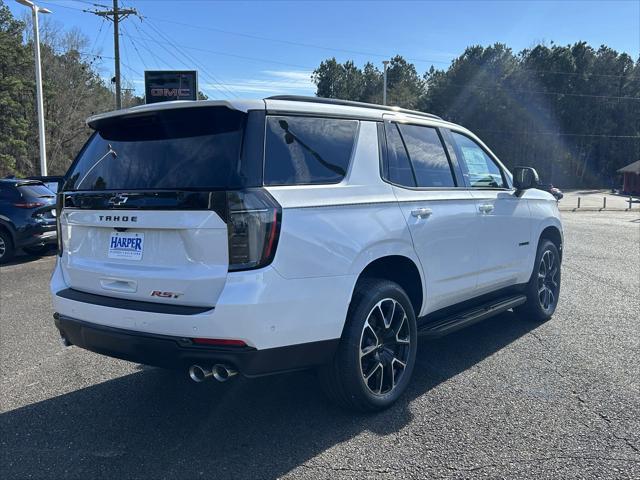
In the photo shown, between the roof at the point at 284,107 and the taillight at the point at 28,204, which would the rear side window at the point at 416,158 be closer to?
the roof at the point at 284,107

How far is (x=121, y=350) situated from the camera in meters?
3.14

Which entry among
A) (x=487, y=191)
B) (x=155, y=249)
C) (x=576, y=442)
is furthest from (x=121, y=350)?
(x=487, y=191)

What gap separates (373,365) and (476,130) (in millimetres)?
70592

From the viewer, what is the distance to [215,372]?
9.81 ft

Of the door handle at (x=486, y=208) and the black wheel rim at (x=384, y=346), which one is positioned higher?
the door handle at (x=486, y=208)

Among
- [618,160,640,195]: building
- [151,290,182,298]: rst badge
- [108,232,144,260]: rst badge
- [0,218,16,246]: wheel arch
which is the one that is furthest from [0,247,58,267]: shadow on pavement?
[618,160,640,195]: building

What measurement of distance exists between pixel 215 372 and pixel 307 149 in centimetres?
141

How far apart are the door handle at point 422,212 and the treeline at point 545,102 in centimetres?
6387

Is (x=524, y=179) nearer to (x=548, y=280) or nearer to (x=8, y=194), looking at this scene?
(x=548, y=280)

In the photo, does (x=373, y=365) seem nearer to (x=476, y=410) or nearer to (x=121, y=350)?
(x=476, y=410)

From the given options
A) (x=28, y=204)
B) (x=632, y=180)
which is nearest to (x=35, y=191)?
(x=28, y=204)

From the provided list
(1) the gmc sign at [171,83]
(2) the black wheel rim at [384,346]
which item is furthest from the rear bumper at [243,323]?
(1) the gmc sign at [171,83]

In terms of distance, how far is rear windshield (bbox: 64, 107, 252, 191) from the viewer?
303cm

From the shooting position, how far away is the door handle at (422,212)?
388 centimetres
